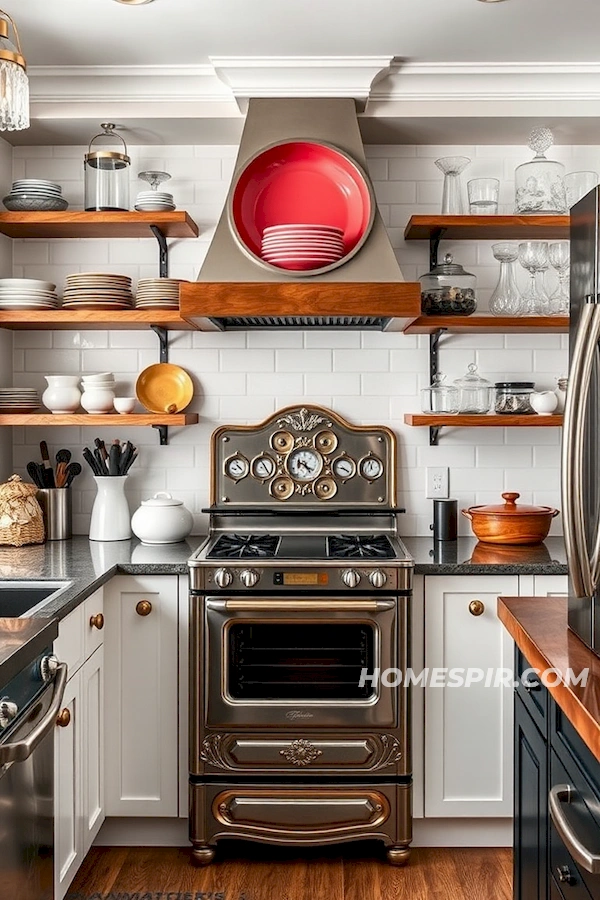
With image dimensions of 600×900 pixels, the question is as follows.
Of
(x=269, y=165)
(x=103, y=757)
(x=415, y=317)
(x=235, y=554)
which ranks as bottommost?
(x=103, y=757)

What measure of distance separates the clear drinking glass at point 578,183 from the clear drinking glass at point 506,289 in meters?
0.30

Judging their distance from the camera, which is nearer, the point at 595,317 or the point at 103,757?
the point at 595,317

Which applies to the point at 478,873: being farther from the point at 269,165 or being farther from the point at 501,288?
the point at 269,165

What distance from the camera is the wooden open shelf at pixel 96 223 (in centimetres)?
323

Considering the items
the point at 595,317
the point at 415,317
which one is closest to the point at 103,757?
the point at 415,317

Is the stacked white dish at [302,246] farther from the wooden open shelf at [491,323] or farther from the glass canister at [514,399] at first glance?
the glass canister at [514,399]

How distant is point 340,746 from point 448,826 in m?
0.51

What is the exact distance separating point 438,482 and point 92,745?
156cm

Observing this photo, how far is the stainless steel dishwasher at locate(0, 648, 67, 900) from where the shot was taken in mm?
1701

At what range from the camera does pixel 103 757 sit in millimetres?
2900

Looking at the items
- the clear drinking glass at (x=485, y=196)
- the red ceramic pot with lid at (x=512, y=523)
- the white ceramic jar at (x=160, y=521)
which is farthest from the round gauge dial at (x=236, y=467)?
the clear drinking glass at (x=485, y=196)

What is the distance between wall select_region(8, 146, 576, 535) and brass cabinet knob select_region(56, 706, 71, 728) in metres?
1.25

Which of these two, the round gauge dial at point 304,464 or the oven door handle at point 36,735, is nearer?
the oven door handle at point 36,735

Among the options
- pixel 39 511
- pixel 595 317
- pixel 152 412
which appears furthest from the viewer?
pixel 152 412
